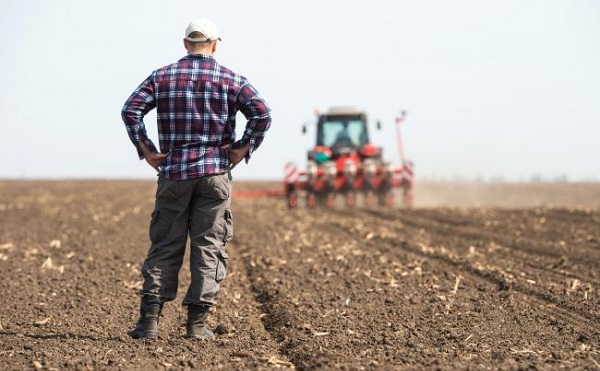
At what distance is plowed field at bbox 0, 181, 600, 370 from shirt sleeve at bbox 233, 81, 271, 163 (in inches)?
47.1

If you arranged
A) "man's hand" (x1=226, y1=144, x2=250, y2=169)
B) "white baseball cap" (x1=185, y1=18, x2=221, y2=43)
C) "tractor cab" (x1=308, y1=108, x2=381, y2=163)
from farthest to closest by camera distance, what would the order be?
"tractor cab" (x1=308, y1=108, x2=381, y2=163)
"man's hand" (x1=226, y1=144, x2=250, y2=169)
"white baseball cap" (x1=185, y1=18, x2=221, y2=43)

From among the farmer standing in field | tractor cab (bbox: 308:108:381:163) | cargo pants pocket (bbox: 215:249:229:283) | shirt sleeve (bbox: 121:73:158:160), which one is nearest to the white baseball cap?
the farmer standing in field

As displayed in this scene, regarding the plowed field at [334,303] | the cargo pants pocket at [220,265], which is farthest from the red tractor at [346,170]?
the cargo pants pocket at [220,265]

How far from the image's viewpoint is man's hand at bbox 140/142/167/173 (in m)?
4.96

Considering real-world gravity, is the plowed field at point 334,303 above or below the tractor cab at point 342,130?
below

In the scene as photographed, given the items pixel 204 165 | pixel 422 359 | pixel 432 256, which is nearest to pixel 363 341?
pixel 422 359

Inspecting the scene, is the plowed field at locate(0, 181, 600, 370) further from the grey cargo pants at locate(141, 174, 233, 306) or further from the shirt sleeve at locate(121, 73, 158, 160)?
the shirt sleeve at locate(121, 73, 158, 160)

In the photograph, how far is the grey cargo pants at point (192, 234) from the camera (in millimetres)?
4953

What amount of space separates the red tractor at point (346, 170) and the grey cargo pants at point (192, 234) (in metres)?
14.9

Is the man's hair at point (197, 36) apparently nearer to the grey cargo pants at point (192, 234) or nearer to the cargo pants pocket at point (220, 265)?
the grey cargo pants at point (192, 234)

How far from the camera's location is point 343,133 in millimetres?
21797

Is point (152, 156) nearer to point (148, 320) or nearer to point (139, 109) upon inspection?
point (139, 109)

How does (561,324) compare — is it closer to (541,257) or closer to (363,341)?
(363,341)

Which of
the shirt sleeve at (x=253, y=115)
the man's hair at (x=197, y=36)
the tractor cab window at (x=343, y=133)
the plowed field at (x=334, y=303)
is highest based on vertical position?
the tractor cab window at (x=343, y=133)
